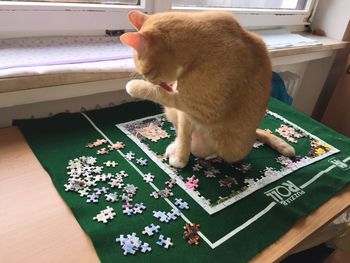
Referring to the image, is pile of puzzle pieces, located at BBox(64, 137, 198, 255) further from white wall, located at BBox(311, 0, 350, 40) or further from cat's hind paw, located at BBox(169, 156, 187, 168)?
white wall, located at BBox(311, 0, 350, 40)

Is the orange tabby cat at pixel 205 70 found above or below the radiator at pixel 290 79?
above

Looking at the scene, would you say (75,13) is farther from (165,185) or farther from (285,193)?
(285,193)

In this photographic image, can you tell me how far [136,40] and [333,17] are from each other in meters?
1.87

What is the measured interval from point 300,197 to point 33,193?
0.74 m

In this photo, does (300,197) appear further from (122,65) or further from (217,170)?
(122,65)

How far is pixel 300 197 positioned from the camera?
86 centimetres

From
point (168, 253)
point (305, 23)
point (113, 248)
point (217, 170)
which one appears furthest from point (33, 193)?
point (305, 23)

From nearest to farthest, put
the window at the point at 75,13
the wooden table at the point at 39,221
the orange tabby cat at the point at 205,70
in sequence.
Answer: the wooden table at the point at 39,221 → the orange tabby cat at the point at 205,70 → the window at the point at 75,13

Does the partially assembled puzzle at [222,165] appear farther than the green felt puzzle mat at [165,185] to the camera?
Yes

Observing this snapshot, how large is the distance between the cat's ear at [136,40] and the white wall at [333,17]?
1.81 metres

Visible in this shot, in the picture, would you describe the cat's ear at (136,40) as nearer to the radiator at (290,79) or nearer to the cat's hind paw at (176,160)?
the cat's hind paw at (176,160)

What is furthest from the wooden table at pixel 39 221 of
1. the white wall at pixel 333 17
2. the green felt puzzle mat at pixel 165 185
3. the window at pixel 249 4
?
the white wall at pixel 333 17

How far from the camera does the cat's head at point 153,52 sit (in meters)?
0.69

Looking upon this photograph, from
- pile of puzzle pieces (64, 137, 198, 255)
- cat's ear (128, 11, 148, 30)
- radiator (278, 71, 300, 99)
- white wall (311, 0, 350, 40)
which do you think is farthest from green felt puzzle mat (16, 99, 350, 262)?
white wall (311, 0, 350, 40)
